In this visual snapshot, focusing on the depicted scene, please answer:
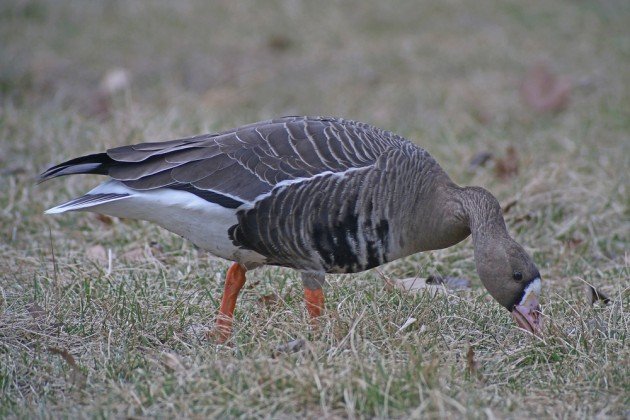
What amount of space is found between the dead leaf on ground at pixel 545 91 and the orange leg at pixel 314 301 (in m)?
5.24

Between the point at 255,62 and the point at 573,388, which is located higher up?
the point at 255,62

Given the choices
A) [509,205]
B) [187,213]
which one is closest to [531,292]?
[187,213]

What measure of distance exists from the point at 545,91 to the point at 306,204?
574 cm

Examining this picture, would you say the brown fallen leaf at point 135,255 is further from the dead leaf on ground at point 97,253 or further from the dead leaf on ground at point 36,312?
the dead leaf on ground at point 36,312

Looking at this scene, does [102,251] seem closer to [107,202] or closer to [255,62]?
[107,202]

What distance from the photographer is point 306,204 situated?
412 centimetres

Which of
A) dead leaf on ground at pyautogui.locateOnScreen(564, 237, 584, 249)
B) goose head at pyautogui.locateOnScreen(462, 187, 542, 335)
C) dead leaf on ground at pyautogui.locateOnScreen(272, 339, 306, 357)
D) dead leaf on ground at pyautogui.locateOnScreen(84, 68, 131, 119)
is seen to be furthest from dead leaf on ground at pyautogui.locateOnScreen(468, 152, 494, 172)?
dead leaf on ground at pyautogui.locateOnScreen(272, 339, 306, 357)

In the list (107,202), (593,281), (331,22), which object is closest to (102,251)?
(107,202)

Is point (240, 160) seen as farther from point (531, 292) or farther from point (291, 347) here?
point (531, 292)

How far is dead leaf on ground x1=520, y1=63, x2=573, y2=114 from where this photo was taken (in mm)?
8891

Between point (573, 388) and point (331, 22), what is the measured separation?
28.8 feet

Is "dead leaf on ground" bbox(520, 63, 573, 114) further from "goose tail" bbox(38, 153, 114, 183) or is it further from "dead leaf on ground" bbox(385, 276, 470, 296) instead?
"goose tail" bbox(38, 153, 114, 183)

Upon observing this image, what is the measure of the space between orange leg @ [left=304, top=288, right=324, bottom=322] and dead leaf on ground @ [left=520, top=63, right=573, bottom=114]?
5.24 m

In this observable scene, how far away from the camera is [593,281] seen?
17.1 ft
